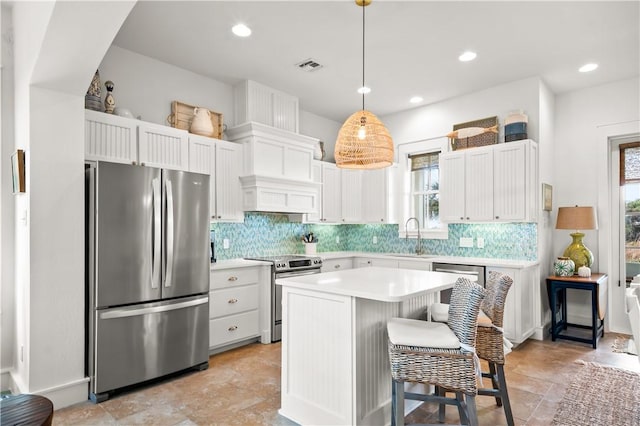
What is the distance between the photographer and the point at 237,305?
13.1 feet

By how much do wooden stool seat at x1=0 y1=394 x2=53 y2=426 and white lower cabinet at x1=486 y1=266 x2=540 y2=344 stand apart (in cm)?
396

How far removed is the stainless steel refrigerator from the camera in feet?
9.28

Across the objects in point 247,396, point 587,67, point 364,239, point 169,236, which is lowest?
point 247,396

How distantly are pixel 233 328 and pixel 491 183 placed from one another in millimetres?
3353

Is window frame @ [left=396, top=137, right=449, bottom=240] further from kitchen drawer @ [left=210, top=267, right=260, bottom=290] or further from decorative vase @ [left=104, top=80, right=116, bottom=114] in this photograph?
decorative vase @ [left=104, top=80, right=116, bottom=114]

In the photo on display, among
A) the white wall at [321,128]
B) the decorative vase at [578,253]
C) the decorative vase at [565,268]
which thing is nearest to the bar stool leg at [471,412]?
the decorative vase at [565,268]

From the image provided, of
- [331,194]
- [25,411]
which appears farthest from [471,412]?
[331,194]

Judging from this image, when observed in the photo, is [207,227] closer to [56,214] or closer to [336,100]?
[56,214]

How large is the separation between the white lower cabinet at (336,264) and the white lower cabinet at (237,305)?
106 cm

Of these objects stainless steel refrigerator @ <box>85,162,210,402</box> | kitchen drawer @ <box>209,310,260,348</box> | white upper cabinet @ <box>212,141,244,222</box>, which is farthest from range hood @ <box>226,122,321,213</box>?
kitchen drawer @ <box>209,310,260,348</box>

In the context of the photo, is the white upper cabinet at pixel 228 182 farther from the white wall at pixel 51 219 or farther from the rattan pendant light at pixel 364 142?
the rattan pendant light at pixel 364 142

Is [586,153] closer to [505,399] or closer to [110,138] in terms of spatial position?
[505,399]

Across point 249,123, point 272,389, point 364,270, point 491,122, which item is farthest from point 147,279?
point 491,122

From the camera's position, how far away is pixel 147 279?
304 centimetres
